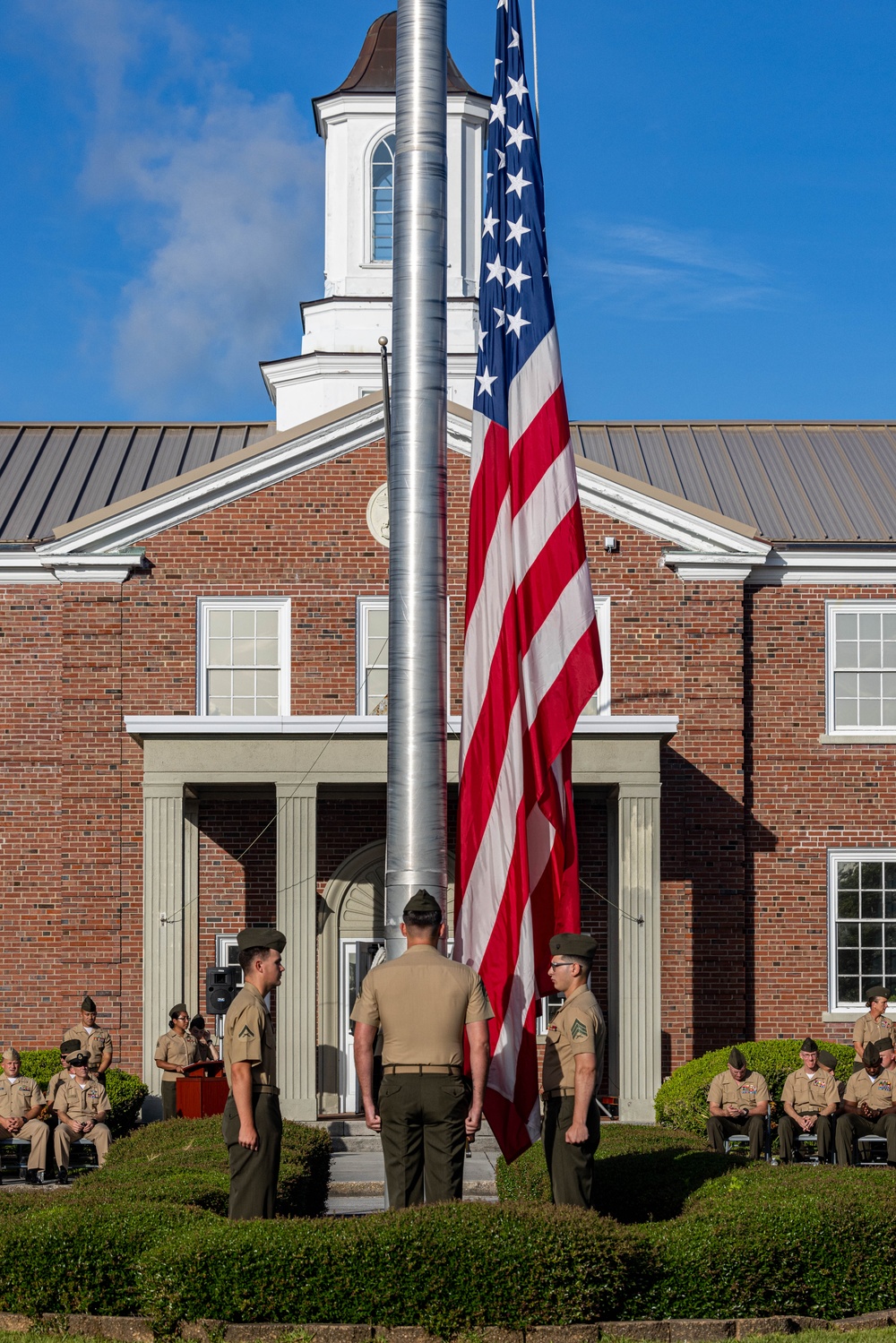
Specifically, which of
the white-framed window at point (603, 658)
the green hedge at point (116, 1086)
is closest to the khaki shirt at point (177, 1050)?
the green hedge at point (116, 1086)

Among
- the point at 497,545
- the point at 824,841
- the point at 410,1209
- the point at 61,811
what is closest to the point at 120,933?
the point at 61,811

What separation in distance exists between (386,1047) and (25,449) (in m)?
20.8

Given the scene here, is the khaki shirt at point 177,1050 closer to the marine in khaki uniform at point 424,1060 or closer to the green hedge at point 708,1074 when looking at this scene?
the green hedge at point 708,1074

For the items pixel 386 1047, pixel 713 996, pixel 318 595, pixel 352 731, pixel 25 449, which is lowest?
pixel 713 996

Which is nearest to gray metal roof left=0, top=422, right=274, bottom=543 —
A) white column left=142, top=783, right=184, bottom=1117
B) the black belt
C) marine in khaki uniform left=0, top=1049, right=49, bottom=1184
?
white column left=142, top=783, right=184, bottom=1117

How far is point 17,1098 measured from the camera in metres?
17.9

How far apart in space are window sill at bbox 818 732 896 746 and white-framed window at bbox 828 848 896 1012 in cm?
146

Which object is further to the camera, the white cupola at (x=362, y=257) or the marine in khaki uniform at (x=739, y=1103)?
the white cupola at (x=362, y=257)

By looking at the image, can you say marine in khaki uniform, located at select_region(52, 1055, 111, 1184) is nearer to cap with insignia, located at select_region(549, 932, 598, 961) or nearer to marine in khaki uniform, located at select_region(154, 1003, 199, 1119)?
marine in khaki uniform, located at select_region(154, 1003, 199, 1119)

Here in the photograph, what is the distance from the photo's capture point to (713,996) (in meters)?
23.2

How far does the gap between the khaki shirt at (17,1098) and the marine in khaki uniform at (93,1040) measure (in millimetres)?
1055

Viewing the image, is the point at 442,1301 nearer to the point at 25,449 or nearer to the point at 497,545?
the point at 497,545

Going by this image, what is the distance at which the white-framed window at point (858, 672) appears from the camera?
24.4 metres

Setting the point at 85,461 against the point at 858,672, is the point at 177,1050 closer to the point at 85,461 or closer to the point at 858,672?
the point at 858,672
